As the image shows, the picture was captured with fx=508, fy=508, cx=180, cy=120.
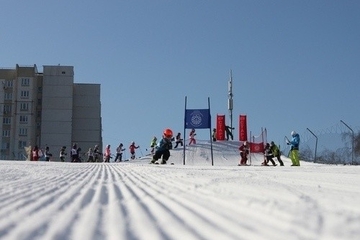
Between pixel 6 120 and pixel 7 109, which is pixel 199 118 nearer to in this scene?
pixel 6 120

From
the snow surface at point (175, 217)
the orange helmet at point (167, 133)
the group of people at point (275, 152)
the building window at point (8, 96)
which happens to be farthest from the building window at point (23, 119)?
the snow surface at point (175, 217)

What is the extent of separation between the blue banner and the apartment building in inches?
1840

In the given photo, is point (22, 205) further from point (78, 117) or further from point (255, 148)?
point (78, 117)

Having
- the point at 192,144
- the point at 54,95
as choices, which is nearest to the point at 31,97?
the point at 54,95

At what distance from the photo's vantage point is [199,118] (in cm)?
2459

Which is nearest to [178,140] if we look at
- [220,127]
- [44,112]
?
[220,127]

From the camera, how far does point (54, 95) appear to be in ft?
232

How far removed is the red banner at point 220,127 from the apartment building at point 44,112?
39.4 m

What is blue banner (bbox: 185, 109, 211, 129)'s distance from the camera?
24562 millimetres

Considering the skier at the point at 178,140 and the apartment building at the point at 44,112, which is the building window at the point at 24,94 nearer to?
the apartment building at the point at 44,112

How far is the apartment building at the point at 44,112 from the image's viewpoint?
6931cm

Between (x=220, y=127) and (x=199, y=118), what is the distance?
29.3 feet

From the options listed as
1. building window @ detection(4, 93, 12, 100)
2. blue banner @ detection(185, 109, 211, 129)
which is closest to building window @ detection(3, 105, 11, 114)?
building window @ detection(4, 93, 12, 100)

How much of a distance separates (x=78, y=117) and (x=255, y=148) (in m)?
47.3
